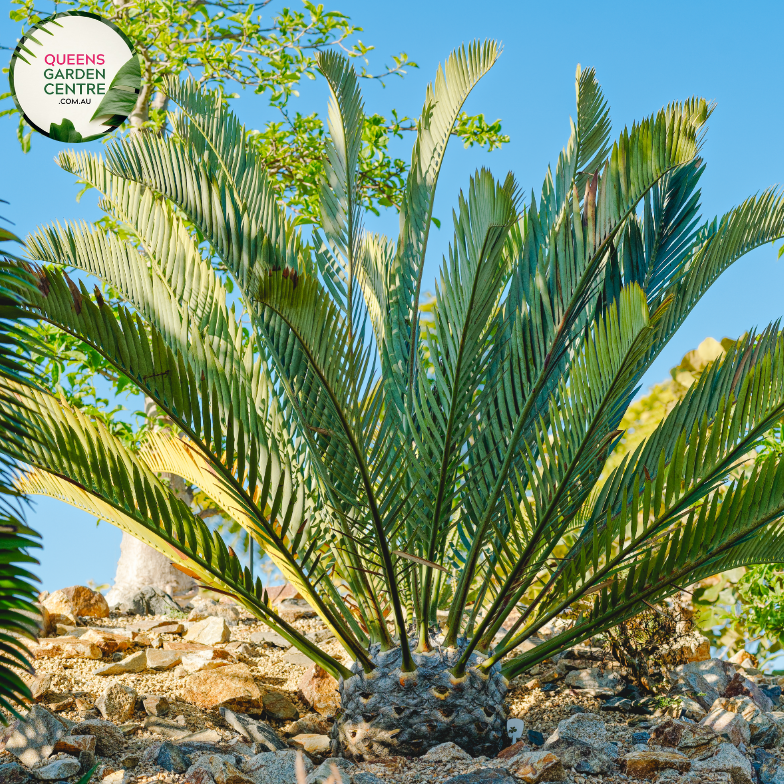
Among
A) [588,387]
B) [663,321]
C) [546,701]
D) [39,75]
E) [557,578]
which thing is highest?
[39,75]

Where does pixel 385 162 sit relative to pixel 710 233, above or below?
above

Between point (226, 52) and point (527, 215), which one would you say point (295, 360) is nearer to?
point (527, 215)

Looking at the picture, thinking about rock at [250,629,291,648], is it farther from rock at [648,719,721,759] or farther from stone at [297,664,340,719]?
rock at [648,719,721,759]

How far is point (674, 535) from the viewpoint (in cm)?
305

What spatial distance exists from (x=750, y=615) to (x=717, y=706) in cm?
139

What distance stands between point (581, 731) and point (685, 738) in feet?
1.39

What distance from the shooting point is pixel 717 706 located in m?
3.55

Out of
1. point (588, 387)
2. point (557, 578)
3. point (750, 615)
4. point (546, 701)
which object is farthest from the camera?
point (750, 615)

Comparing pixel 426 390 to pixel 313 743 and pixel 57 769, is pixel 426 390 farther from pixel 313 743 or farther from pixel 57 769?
pixel 57 769

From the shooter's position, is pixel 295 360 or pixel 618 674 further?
pixel 618 674

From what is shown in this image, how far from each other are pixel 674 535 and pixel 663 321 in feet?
3.26

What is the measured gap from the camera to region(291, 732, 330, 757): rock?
3223 mm

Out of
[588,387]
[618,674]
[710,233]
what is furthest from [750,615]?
[588,387]

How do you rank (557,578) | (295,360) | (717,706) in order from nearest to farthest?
(295,360)
(557,578)
(717,706)
